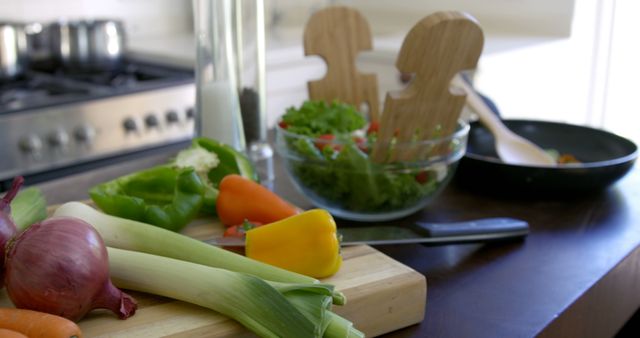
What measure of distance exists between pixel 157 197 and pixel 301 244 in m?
0.31

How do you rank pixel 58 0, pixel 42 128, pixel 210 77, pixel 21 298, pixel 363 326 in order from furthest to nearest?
pixel 58 0 < pixel 42 128 < pixel 210 77 < pixel 363 326 < pixel 21 298

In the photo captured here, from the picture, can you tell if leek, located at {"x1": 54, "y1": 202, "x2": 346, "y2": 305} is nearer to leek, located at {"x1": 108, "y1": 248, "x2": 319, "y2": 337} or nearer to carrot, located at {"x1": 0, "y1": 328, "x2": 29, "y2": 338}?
leek, located at {"x1": 108, "y1": 248, "x2": 319, "y2": 337}

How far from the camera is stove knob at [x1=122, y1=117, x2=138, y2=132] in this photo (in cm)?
226

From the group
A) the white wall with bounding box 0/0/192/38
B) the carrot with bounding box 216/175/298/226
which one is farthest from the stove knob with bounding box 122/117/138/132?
the carrot with bounding box 216/175/298/226

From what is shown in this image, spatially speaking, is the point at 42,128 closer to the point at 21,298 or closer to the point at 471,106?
the point at 471,106

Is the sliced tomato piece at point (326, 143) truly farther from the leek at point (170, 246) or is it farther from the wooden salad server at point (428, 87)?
the leek at point (170, 246)

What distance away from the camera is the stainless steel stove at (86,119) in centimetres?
208

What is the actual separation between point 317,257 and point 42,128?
151 centimetres

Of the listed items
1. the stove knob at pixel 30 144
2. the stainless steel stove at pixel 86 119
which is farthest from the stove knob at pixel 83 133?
the stove knob at pixel 30 144

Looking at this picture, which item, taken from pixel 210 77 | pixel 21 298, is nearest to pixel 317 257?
pixel 21 298

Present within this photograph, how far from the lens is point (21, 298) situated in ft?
2.32

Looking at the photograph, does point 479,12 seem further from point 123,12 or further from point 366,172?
point 366,172

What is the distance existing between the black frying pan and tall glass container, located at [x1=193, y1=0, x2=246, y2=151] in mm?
420

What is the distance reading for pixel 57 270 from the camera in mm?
693
